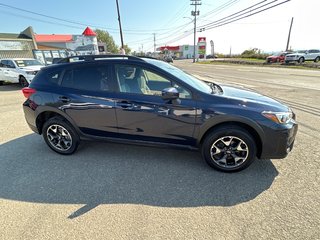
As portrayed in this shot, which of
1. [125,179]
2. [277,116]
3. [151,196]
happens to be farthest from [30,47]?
[277,116]

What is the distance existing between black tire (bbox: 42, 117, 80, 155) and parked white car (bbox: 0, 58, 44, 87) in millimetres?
9115

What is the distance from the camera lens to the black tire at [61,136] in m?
3.62

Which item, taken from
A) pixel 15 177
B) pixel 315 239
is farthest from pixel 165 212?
pixel 15 177

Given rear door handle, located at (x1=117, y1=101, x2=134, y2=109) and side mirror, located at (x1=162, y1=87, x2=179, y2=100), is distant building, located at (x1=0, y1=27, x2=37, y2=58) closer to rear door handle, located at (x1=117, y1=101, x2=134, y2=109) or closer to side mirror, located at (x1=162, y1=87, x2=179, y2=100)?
rear door handle, located at (x1=117, y1=101, x2=134, y2=109)

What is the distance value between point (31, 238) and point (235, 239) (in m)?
2.09

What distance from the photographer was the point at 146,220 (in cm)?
224

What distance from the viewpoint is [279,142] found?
9.26 ft

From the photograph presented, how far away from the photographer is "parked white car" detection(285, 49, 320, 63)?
27.3 metres

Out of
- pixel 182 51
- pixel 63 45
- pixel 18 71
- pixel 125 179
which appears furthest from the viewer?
pixel 182 51

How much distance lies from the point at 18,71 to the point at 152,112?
38.6 feet

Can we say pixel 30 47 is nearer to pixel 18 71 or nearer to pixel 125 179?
pixel 18 71

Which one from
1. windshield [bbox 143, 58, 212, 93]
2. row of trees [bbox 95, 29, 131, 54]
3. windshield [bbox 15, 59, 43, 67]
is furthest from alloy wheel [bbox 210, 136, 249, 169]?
row of trees [bbox 95, 29, 131, 54]

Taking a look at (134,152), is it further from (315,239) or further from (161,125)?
(315,239)

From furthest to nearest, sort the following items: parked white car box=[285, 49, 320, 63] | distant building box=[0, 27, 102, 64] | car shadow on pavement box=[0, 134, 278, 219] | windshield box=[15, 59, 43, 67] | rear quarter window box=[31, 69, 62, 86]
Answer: parked white car box=[285, 49, 320, 63]
distant building box=[0, 27, 102, 64]
windshield box=[15, 59, 43, 67]
rear quarter window box=[31, 69, 62, 86]
car shadow on pavement box=[0, 134, 278, 219]
